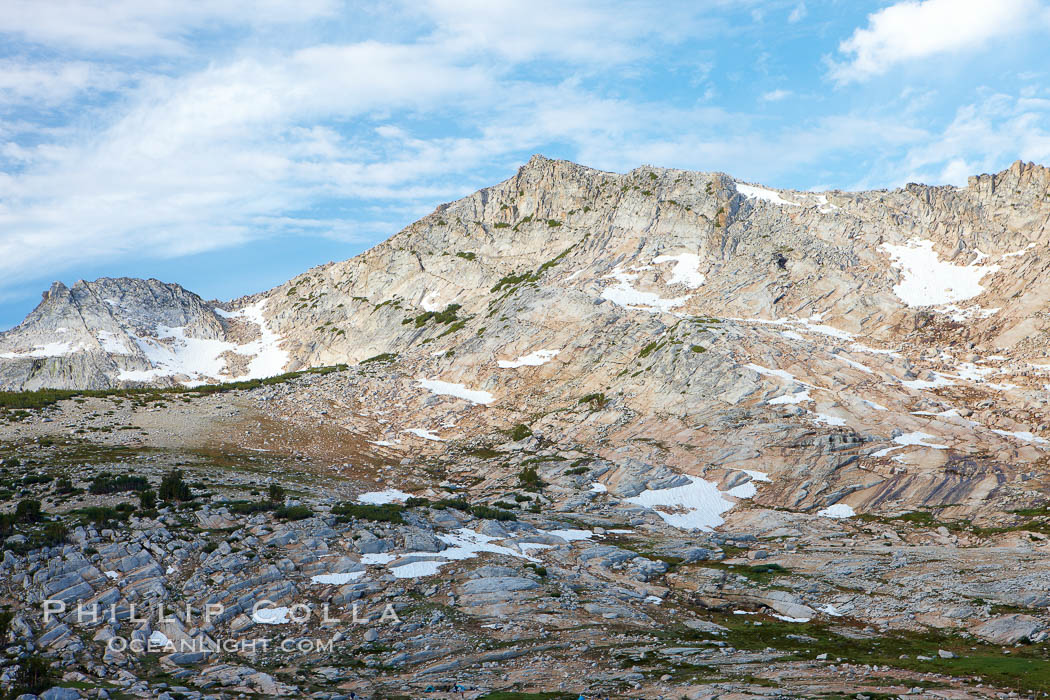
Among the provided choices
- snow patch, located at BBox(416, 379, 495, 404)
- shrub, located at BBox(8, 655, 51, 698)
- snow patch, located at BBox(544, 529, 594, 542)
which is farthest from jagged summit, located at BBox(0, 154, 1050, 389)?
shrub, located at BBox(8, 655, 51, 698)

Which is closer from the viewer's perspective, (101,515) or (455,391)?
(101,515)

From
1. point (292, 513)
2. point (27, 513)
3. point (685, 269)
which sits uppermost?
point (685, 269)

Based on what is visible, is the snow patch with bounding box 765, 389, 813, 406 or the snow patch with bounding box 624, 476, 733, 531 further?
the snow patch with bounding box 765, 389, 813, 406

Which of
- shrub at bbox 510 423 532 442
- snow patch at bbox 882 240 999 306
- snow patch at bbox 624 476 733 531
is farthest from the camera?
snow patch at bbox 882 240 999 306

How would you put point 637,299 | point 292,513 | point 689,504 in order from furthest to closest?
point 637,299 < point 689,504 < point 292,513

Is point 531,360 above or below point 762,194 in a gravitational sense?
below

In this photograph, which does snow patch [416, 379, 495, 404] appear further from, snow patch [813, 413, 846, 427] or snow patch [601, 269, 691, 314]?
snow patch [813, 413, 846, 427]

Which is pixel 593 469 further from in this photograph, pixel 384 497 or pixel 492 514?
pixel 384 497

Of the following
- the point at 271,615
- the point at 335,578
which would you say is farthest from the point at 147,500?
the point at 271,615

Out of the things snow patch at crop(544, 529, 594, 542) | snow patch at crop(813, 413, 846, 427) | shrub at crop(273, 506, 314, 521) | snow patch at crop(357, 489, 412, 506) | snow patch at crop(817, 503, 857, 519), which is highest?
snow patch at crop(813, 413, 846, 427)

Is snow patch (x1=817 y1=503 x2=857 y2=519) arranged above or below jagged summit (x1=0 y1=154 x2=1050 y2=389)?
below

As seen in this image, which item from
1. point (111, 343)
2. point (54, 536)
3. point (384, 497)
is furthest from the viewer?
point (111, 343)

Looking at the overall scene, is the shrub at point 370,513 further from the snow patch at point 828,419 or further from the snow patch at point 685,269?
the snow patch at point 685,269

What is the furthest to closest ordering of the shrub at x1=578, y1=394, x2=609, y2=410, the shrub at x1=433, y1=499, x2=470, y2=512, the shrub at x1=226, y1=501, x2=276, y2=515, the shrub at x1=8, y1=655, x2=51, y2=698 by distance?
the shrub at x1=578, y1=394, x2=609, y2=410, the shrub at x1=433, y1=499, x2=470, y2=512, the shrub at x1=226, y1=501, x2=276, y2=515, the shrub at x1=8, y1=655, x2=51, y2=698
